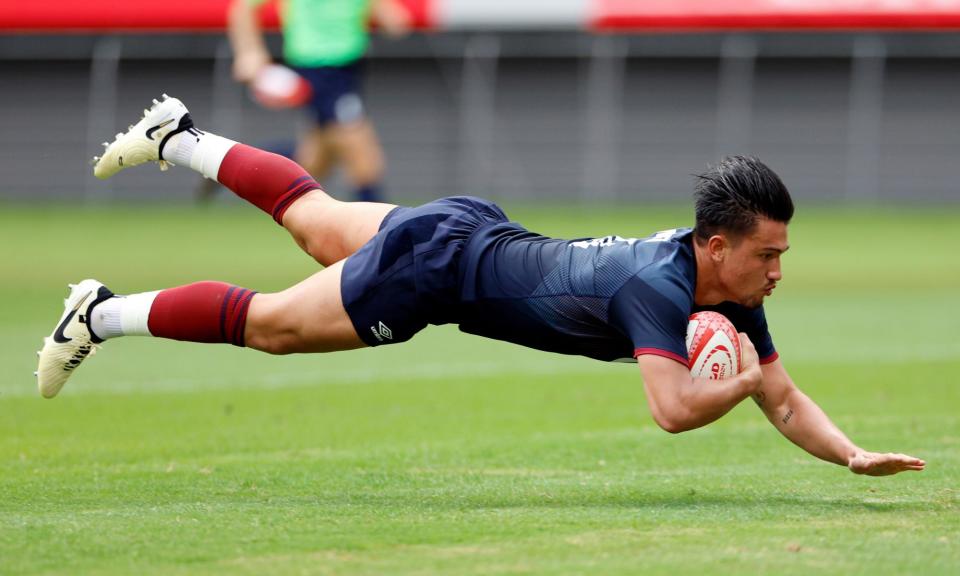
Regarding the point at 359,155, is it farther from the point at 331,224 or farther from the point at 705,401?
the point at 705,401

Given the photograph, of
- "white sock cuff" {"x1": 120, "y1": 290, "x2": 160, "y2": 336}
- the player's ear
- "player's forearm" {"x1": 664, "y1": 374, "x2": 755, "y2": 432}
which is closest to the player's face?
the player's ear

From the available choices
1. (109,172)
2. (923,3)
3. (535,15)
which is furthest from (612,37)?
(109,172)

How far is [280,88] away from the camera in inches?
608

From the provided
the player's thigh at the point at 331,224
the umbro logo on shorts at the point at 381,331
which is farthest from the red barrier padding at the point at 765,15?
the umbro logo on shorts at the point at 381,331

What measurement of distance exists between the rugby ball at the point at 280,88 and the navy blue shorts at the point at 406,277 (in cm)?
897

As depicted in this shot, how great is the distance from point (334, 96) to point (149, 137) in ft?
26.5

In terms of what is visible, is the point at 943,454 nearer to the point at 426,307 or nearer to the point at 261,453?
the point at 426,307

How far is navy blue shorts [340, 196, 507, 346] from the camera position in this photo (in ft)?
20.4

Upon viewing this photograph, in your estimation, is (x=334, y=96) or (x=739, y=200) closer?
(x=739, y=200)

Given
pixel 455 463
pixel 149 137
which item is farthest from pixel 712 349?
→ pixel 149 137

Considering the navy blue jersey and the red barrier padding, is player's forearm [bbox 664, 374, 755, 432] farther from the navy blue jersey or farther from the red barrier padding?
the red barrier padding

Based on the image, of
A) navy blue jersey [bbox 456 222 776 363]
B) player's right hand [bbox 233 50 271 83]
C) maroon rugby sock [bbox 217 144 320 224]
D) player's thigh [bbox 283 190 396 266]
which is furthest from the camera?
player's right hand [bbox 233 50 271 83]

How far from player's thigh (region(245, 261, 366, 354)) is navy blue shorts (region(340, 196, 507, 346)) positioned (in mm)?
56

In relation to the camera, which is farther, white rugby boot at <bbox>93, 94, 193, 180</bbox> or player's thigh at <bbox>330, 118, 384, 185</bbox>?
player's thigh at <bbox>330, 118, 384, 185</bbox>
